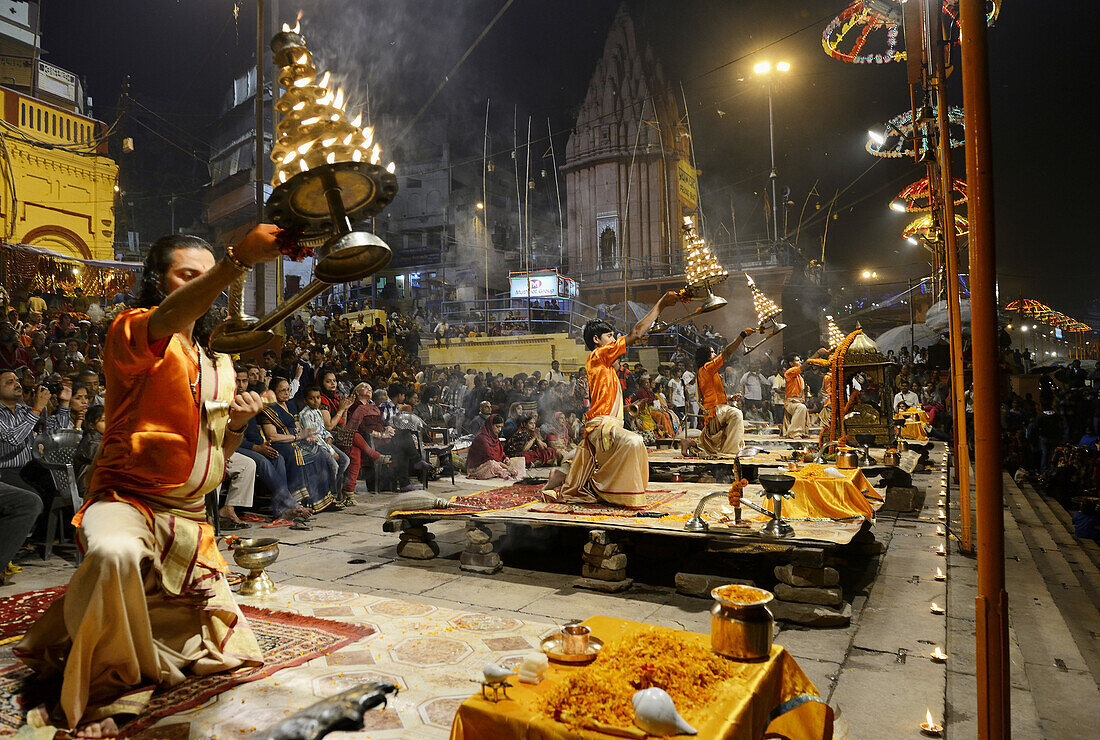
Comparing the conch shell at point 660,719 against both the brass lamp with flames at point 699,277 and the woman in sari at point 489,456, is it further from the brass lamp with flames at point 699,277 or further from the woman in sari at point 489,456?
the woman in sari at point 489,456

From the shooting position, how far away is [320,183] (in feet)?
7.66

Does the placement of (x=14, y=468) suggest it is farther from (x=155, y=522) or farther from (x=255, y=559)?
(x=155, y=522)

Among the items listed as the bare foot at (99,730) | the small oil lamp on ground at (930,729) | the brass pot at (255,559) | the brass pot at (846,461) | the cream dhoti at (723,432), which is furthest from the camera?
the cream dhoti at (723,432)

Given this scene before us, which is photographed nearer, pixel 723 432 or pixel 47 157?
pixel 723 432

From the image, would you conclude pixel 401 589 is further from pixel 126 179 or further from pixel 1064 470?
pixel 126 179

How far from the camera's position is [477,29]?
19.2 m

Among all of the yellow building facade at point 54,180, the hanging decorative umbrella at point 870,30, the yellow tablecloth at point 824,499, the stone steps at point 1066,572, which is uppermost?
the hanging decorative umbrella at point 870,30

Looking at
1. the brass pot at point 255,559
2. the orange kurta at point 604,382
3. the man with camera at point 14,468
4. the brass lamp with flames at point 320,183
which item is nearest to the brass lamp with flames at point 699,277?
the orange kurta at point 604,382

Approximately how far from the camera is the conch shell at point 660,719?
1.74 meters

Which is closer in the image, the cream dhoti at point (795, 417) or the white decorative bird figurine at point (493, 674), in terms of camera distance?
the white decorative bird figurine at point (493, 674)

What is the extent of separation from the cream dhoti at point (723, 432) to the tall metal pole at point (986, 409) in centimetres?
899

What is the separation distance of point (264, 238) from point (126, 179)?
1364 centimetres

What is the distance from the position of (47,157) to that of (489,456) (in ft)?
32.2

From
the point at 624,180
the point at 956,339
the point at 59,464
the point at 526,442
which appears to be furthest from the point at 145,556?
the point at 624,180
